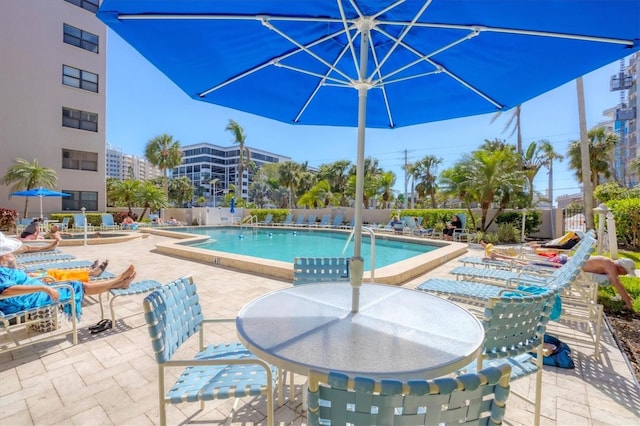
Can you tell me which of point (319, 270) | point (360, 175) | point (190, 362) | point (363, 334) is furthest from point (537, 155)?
point (190, 362)

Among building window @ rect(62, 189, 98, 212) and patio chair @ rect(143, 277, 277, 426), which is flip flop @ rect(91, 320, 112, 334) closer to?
patio chair @ rect(143, 277, 277, 426)

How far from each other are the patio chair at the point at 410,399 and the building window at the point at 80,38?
23427mm

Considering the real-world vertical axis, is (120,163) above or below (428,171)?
above

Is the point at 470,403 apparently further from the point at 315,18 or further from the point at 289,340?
the point at 315,18

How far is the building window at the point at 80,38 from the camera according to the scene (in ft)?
55.0

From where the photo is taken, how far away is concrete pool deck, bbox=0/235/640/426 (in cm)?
200

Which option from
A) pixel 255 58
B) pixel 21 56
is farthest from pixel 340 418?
pixel 21 56

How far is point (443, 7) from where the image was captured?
6.66 feet

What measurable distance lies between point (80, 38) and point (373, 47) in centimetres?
2195

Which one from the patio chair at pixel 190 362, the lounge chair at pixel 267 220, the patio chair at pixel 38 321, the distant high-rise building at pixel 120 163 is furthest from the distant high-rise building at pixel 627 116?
the distant high-rise building at pixel 120 163

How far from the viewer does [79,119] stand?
56.5ft

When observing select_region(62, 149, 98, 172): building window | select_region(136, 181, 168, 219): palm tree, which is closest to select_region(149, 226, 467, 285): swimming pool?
select_region(62, 149, 98, 172): building window

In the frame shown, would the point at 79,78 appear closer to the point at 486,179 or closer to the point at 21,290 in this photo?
the point at 21,290

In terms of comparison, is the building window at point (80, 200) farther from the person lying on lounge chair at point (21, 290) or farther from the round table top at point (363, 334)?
the round table top at point (363, 334)
